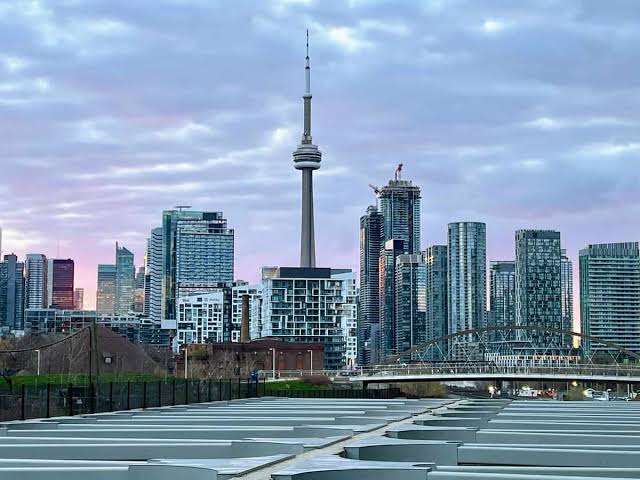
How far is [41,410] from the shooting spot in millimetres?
45938

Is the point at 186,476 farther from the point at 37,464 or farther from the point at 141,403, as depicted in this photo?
the point at 141,403

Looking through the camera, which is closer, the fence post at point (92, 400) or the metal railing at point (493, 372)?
the fence post at point (92, 400)

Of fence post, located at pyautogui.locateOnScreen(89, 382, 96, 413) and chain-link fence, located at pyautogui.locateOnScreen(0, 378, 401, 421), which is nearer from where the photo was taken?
chain-link fence, located at pyautogui.locateOnScreen(0, 378, 401, 421)

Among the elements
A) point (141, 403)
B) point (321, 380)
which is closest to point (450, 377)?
point (321, 380)

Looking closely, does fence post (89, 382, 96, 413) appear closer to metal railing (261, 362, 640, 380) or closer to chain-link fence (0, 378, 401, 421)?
chain-link fence (0, 378, 401, 421)

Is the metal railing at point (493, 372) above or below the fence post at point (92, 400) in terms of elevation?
below

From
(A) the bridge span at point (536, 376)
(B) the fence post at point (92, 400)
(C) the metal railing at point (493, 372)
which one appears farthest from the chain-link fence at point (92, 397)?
(C) the metal railing at point (493, 372)

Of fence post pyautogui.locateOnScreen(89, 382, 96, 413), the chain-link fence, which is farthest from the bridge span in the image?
fence post pyautogui.locateOnScreen(89, 382, 96, 413)

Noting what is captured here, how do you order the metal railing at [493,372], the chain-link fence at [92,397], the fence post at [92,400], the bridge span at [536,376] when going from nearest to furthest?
the chain-link fence at [92,397], the fence post at [92,400], the bridge span at [536,376], the metal railing at [493,372]

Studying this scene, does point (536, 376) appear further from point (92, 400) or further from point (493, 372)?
point (92, 400)

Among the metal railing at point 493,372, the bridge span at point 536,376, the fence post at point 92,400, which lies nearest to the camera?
the fence post at point 92,400

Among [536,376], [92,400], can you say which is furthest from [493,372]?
[92,400]

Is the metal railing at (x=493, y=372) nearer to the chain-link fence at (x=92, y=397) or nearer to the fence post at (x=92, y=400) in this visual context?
the chain-link fence at (x=92, y=397)

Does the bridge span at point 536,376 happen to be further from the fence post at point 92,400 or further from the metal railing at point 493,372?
the fence post at point 92,400
